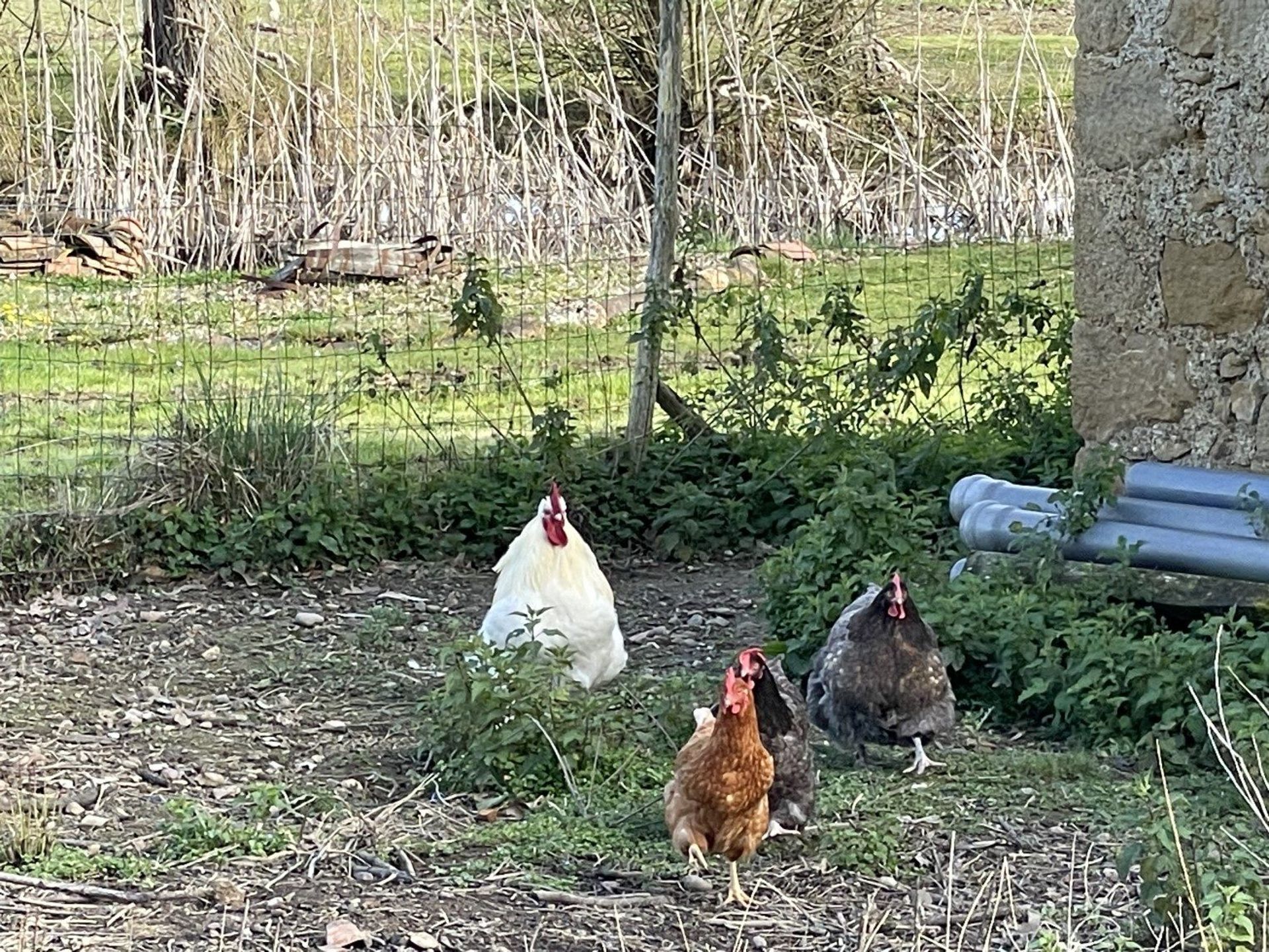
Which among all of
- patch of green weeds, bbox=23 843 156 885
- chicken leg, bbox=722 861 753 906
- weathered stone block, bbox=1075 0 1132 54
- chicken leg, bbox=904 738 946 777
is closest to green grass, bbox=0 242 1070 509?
weathered stone block, bbox=1075 0 1132 54

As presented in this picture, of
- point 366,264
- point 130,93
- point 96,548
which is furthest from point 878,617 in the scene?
point 130,93

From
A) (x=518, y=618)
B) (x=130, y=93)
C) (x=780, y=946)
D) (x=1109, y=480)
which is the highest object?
(x=130, y=93)

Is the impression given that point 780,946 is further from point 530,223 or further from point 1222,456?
point 530,223

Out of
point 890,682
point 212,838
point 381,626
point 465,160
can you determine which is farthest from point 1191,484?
point 465,160

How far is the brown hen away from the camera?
4148 millimetres

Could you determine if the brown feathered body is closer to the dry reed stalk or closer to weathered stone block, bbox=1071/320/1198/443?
weathered stone block, bbox=1071/320/1198/443

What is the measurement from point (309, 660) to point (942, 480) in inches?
110

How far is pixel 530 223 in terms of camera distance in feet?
33.1

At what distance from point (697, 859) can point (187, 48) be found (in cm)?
1222

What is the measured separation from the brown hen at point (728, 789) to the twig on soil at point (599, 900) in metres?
0.17

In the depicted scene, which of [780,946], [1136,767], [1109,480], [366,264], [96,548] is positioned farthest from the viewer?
[366,264]

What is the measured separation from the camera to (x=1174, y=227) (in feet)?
18.8

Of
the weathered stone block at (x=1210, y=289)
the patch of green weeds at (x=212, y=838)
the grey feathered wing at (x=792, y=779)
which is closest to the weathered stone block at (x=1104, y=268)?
the weathered stone block at (x=1210, y=289)

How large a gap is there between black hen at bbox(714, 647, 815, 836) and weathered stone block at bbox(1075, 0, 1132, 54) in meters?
2.56
